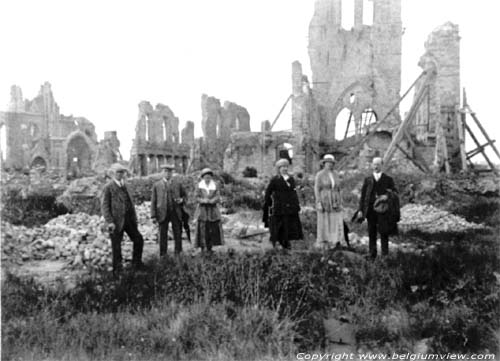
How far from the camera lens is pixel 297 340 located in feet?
18.7

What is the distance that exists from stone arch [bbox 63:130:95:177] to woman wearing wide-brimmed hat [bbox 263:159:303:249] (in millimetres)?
35877

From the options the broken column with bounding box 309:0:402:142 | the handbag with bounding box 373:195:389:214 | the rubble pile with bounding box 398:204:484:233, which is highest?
the broken column with bounding box 309:0:402:142

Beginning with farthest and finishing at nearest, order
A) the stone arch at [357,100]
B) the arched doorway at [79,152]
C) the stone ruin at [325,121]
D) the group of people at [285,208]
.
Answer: the arched doorway at [79,152], the stone arch at [357,100], the stone ruin at [325,121], the group of people at [285,208]

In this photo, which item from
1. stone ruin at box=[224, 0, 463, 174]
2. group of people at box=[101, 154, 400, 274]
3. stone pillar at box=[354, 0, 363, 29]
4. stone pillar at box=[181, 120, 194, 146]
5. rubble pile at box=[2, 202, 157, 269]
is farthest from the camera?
stone pillar at box=[181, 120, 194, 146]

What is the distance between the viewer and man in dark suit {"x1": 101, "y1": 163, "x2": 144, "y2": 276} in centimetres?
804

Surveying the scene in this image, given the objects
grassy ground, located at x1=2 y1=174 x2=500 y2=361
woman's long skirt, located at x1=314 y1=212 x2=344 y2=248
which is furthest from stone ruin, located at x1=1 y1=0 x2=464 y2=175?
grassy ground, located at x1=2 y1=174 x2=500 y2=361

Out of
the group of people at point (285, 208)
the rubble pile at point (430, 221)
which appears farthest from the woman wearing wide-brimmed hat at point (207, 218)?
the rubble pile at point (430, 221)

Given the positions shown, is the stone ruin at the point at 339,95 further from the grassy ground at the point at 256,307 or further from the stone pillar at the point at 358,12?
the grassy ground at the point at 256,307

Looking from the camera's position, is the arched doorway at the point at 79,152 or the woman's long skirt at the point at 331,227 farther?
the arched doorway at the point at 79,152

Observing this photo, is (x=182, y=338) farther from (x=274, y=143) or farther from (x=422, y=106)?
(x=274, y=143)

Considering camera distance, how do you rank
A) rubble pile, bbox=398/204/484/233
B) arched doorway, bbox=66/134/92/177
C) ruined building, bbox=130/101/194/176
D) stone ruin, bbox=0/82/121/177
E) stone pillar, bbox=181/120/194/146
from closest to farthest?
rubble pile, bbox=398/204/484/233 → ruined building, bbox=130/101/194/176 → stone ruin, bbox=0/82/121/177 → arched doorway, bbox=66/134/92/177 → stone pillar, bbox=181/120/194/146

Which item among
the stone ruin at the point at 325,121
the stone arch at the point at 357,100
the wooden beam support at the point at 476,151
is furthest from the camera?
the stone arch at the point at 357,100

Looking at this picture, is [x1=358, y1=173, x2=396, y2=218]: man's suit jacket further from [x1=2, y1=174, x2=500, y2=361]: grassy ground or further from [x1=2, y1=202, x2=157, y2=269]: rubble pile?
[x1=2, y1=202, x2=157, y2=269]: rubble pile

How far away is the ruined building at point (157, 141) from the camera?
39500 mm
